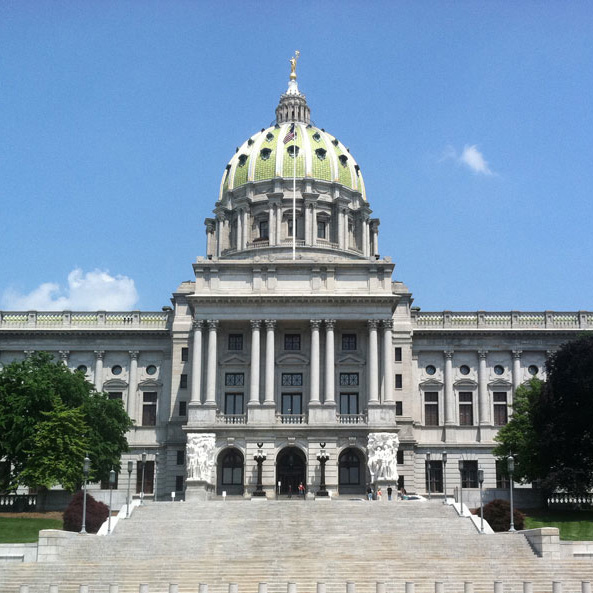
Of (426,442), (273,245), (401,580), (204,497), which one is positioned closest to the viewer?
(401,580)

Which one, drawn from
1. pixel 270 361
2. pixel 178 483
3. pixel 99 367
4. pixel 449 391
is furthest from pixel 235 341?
pixel 449 391

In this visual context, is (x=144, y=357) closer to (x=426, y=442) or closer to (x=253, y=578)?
(x=426, y=442)

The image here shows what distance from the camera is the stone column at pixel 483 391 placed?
296ft

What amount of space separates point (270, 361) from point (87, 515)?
81.6 feet

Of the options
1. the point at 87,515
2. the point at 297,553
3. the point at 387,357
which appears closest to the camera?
the point at 297,553

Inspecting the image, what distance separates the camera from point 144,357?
303 ft

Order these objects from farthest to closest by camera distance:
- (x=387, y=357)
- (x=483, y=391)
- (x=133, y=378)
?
(x=133, y=378), (x=483, y=391), (x=387, y=357)

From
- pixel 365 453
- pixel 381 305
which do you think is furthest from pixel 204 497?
pixel 381 305

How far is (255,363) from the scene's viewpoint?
253ft

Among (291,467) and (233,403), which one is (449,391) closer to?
(291,467)

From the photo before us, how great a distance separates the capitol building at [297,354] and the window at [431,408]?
0.13 metres

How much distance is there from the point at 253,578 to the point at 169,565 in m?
4.08

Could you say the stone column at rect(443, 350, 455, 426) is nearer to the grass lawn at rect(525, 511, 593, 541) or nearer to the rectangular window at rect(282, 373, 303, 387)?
the rectangular window at rect(282, 373, 303, 387)

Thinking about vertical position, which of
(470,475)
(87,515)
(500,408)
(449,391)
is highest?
(449,391)
